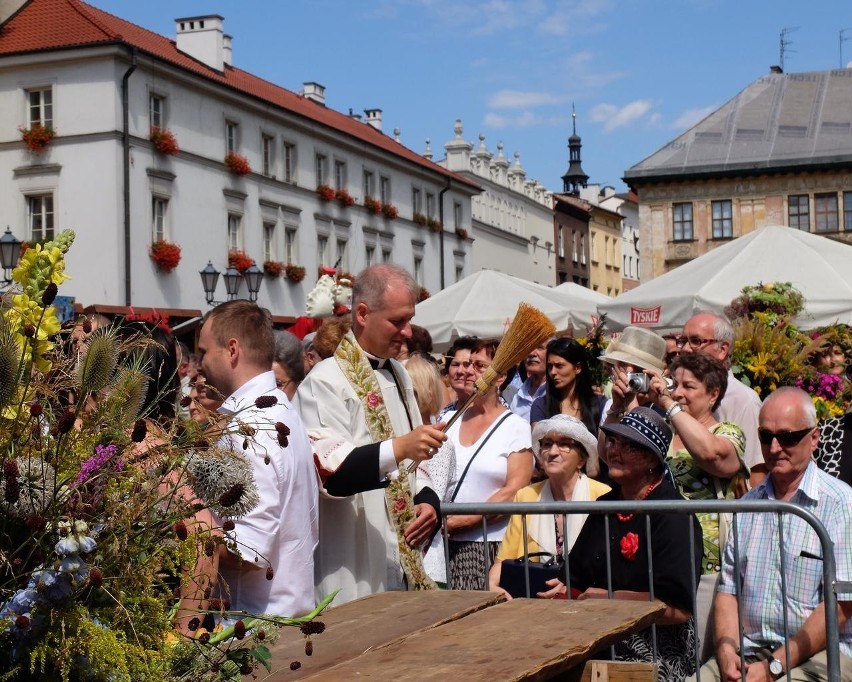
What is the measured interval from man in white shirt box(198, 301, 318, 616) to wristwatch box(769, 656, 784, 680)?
189 cm

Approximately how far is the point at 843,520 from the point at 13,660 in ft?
12.0

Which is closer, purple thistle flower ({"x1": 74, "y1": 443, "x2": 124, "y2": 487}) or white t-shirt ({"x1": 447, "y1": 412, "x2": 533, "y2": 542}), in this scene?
purple thistle flower ({"x1": 74, "y1": 443, "x2": 124, "y2": 487})

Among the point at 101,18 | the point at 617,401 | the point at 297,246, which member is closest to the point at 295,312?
the point at 297,246

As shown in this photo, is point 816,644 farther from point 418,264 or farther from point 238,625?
point 418,264

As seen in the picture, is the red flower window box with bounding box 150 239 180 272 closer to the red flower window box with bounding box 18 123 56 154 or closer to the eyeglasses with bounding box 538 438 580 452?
the red flower window box with bounding box 18 123 56 154

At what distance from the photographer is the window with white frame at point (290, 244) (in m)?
39.5

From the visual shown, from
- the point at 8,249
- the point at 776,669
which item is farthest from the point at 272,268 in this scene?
the point at 776,669

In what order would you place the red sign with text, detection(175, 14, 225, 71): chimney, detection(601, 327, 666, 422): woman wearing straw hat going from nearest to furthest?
1. detection(601, 327, 666, 422): woman wearing straw hat
2. the red sign with text
3. detection(175, 14, 225, 71): chimney

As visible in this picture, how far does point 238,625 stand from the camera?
188cm

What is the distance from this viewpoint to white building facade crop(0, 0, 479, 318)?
3075cm

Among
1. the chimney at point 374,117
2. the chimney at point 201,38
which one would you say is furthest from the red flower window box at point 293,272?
the chimney at point 374,117

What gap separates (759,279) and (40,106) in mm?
25443

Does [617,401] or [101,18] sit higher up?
[101,18]

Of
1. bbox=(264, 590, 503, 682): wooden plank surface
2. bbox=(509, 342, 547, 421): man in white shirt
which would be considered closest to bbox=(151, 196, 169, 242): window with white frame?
bbox=(509, 342, 547, 421): man in white shirt
